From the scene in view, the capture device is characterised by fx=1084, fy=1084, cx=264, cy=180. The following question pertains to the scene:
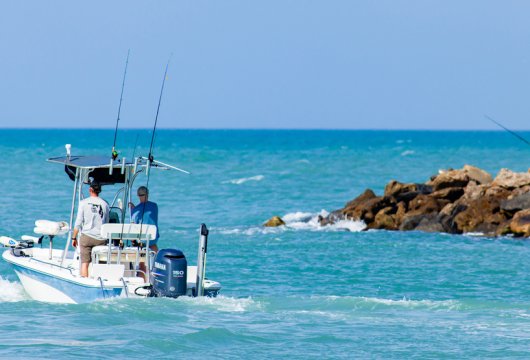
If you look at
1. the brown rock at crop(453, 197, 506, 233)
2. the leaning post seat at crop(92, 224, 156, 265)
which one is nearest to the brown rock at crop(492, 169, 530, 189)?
the brown rock at crop(453, 197, 506, 233)

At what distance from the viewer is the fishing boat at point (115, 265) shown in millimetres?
15508

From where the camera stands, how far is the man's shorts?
16078mm

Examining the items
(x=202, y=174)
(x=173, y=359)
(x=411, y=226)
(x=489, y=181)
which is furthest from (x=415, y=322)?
(x=202, y=174)

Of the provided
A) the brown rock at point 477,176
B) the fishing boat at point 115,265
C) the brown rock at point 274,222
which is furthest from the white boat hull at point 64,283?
the brown rock at point 477,176

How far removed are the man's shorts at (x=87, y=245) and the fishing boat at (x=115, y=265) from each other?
149mm

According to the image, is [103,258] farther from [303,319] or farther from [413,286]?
[413,286]

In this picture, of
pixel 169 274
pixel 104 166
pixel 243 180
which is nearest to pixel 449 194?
pixel 104 166

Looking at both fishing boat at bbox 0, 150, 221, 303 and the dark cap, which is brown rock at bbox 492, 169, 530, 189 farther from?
the dark cap

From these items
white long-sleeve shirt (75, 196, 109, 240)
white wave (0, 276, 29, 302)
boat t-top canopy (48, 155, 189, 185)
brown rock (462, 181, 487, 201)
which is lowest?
white wave (0, 276, 29, 302)

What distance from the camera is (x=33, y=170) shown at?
63812 millimetres

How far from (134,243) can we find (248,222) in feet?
59.2

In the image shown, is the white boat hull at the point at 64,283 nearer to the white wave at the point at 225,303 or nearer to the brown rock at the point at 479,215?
the white wave at the point at 225,303

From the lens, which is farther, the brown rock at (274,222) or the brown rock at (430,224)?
the brown rock at (274,222)

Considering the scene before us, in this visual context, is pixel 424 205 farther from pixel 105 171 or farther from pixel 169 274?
pixel 169 274
